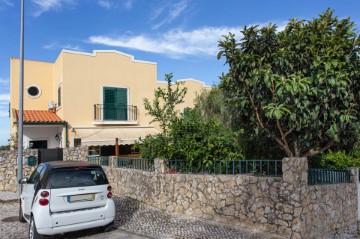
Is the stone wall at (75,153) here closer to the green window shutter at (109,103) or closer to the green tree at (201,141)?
the green window shutter at (109,103)

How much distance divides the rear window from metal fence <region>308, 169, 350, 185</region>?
6.05 meters

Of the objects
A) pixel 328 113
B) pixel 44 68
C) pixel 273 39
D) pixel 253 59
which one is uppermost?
pixel 44 68

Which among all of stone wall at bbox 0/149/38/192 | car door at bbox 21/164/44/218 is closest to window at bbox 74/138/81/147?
stone wall at bbox 0/149/38/192

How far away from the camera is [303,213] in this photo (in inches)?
299

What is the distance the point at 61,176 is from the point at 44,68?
16.1m

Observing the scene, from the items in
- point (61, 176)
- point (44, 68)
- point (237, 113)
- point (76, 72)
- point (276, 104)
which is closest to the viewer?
point (61, 176)

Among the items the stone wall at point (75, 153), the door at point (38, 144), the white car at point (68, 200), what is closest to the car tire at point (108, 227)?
the white car at point (68, 200)

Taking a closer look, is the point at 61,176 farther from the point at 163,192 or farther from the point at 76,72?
the point at 76,72

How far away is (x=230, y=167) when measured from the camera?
9.70 m

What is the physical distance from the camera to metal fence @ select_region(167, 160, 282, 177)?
28.3 ft

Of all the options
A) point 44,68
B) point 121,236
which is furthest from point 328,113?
point 44,68

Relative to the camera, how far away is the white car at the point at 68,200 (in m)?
6.93

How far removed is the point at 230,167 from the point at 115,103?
42.7 ft

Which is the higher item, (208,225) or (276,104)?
(276,104)
